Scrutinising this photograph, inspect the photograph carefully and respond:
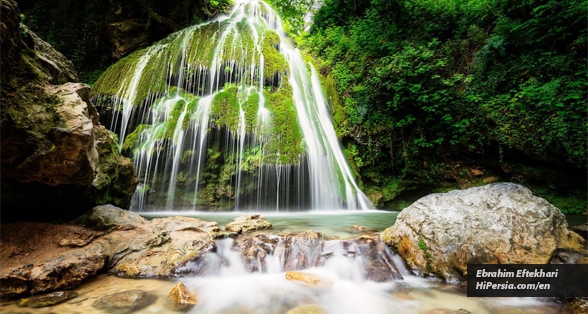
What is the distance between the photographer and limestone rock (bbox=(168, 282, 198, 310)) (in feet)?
7.11

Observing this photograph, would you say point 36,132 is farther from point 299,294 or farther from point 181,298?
point 299,294

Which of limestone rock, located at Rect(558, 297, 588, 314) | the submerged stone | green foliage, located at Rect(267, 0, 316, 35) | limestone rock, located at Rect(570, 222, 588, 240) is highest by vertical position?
green foliage, located at Rect(267, 0, 316, 35)

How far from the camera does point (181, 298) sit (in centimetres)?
222

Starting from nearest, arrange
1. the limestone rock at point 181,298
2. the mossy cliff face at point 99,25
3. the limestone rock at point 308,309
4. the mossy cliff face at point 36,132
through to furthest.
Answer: the limestone rock at point 308,309
the limestone rock at point 181,298
the mossy cliff face at point 36,132
the mossy cliff face at point 99,25

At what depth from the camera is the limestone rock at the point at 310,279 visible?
2.59m

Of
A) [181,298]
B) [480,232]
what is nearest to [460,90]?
[480,232]

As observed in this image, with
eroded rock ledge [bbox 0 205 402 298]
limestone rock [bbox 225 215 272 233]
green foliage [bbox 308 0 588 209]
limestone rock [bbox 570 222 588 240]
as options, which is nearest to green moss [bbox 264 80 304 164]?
green foliage [bbox 308 0 588 209]

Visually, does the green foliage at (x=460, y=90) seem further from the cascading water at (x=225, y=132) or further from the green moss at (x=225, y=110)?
the green moss at (x=225, y=110)

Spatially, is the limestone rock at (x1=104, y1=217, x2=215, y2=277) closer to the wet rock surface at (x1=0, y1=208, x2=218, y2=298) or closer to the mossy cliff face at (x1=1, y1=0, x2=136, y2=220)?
the wet rock surface at (x1=0, y1=208, x2=218, y2=298)

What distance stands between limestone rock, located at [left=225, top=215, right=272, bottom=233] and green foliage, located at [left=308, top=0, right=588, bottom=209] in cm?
512

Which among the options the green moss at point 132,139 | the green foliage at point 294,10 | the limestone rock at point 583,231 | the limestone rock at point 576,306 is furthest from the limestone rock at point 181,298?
the green foliage at point 294,10

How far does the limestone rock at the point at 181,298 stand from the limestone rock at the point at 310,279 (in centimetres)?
100

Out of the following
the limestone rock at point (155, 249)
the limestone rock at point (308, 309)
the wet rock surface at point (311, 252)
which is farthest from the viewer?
the wet rock surface at point (311, 252)

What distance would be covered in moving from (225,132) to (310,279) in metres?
5.65
